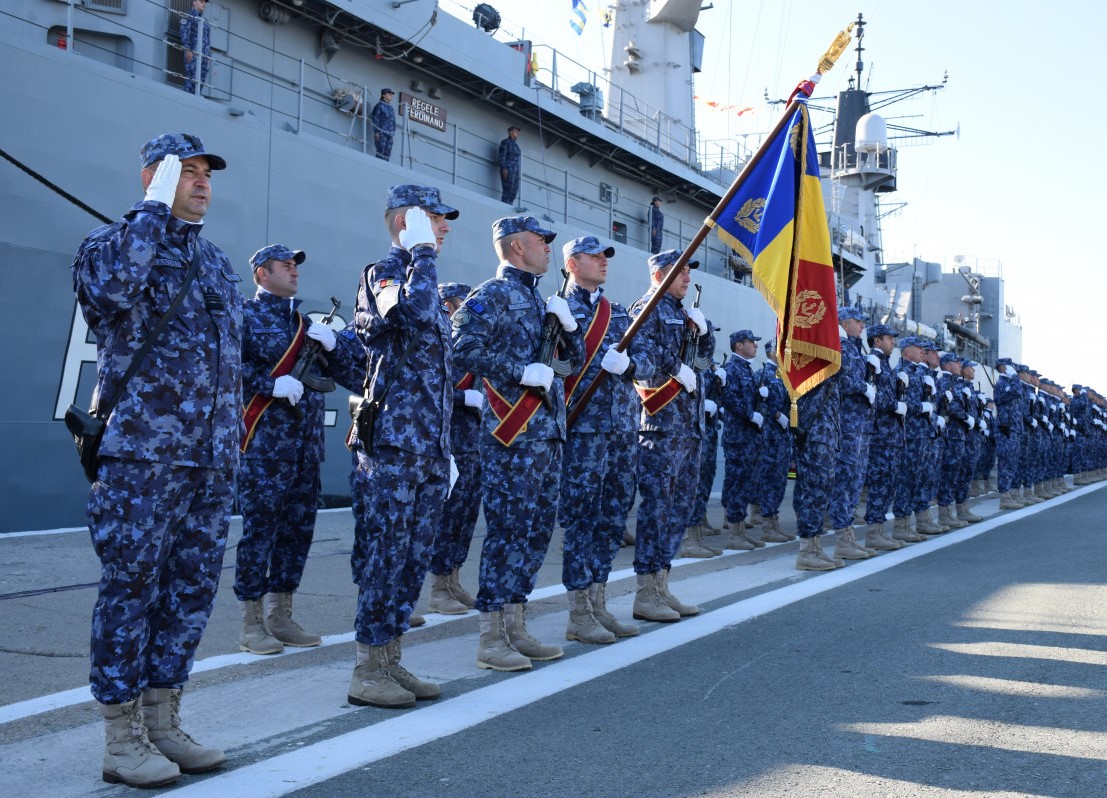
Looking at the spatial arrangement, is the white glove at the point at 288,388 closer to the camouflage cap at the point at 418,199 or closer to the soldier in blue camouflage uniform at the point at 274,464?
the soldier in blue camouflage uniform at the point at 274,464

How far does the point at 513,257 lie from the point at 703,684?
1.94 m

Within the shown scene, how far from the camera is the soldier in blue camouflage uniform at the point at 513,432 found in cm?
438

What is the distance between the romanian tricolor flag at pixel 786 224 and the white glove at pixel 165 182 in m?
3.24

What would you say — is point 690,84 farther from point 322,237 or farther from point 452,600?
point 452,600

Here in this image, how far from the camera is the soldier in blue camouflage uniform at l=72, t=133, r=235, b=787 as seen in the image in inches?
114

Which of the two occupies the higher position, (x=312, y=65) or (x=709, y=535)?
(x=312, y=65)

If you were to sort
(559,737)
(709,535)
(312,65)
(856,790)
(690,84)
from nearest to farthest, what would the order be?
(856,790)
(559,737)
(709,535)
(312,65)
(690,84)

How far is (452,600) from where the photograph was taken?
19.6 feet

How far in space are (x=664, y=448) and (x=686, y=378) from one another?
0.39m

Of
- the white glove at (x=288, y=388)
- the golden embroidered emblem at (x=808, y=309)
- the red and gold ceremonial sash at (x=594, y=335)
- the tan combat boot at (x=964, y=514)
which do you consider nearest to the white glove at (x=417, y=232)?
the white glove at (x=288, y=388)

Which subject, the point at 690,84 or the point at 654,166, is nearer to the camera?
the point at 654,166

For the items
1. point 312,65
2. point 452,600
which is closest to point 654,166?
point 312,65

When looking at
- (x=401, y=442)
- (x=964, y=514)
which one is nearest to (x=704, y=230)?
(x=401, y=442)

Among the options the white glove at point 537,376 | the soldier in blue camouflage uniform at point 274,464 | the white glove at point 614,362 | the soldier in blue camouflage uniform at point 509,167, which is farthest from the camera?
the soldier in blue camouflage uniform at point 509,167
